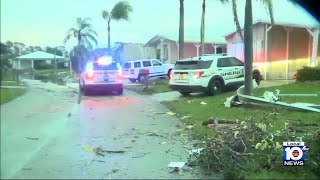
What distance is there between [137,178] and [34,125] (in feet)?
4.78

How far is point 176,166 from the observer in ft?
19.8

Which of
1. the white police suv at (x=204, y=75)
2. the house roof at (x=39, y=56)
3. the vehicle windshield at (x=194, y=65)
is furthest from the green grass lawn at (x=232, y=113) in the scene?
the house roof at (x=39, y=56)

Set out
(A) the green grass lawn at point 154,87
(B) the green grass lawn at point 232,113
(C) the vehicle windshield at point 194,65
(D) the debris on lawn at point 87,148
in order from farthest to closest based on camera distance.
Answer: (A) the green grass lawn at point 154,87, (C) the vehicle windshield at point 194,65, (B) the green grass lawn at point 232,113, (D) the debris on lawn at point 87,148

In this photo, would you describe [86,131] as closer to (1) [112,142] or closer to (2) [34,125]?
(1) [112,142]

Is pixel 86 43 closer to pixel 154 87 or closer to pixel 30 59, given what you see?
pixel 30 59

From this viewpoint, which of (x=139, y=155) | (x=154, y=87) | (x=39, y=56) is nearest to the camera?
(x=39, y=56)

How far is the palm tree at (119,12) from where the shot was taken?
18.4ft

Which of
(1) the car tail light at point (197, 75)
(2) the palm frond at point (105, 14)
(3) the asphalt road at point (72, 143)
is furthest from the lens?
(1) the car tail light at point (197, 75)

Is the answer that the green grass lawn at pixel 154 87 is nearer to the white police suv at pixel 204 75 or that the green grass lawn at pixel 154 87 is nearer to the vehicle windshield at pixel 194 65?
the white police suv at pixel 204 75

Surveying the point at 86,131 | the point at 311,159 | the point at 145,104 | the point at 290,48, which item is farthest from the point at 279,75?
the point at 311,159

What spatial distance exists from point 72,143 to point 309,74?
14.9m

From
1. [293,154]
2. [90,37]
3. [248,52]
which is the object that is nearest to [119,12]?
[90,37]

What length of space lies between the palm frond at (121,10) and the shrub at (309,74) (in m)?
15.5

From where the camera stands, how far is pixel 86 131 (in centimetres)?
895
